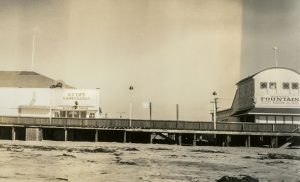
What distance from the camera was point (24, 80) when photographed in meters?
63.6

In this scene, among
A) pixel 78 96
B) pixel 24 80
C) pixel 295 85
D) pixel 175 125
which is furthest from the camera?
pixel 24 80

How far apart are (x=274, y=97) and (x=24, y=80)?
35921 millimetres

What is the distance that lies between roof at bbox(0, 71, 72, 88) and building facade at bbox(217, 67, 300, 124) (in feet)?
88.0

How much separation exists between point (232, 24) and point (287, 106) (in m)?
27.6

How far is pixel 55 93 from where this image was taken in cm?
5016

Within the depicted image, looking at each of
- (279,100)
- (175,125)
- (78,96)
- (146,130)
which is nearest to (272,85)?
(279,100)

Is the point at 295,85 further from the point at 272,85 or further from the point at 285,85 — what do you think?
the point at 272,85

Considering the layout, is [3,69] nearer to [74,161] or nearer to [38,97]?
[38,97]

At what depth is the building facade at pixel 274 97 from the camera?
4444cm

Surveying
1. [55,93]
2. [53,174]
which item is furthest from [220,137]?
[53,174]

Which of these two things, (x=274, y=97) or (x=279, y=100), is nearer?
(x=279, y=100)

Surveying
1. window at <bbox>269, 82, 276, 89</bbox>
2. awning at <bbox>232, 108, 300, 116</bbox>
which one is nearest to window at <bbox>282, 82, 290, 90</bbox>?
window at <bbox>269, 82, 276, 89</bbox>

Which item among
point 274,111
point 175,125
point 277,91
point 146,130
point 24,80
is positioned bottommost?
point 146,130

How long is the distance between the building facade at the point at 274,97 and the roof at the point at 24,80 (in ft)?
88.0
